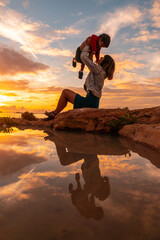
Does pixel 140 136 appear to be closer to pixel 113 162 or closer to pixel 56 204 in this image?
pixel 113 162

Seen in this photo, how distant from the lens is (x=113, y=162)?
1.76 m

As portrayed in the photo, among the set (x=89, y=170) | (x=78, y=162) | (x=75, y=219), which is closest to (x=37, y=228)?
(x=75, y=219)

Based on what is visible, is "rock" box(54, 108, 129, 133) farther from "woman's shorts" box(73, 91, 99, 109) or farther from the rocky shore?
"woman's shorts" box(73, 91, 99, 109)

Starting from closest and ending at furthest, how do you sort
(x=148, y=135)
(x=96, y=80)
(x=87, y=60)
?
1. (x=148, y=135)
2. (x=87, y=60)
3. (x=96, y=80)

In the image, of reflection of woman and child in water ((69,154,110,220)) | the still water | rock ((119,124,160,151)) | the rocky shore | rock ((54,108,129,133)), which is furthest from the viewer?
rock ((54,108,129,133))

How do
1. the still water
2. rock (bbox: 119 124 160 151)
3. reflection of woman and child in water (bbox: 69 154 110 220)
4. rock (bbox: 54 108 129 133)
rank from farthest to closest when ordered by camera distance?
1. rock (bbox: 54 108 129 133)
2. rock (bbox: 119 124 160 151)
3. reflection of woman and child in water (bbox: 69 154 110 220)
4. the still water

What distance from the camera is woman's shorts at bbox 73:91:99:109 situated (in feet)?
16.5

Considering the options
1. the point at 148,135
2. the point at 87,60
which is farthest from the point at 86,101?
the point at 148,135

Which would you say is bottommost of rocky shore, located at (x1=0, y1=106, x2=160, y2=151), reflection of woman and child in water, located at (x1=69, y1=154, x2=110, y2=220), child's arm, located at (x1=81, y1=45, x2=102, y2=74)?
reflection of woman and child in water, located at (x1=69, y1=154, x2=110, y2=220)

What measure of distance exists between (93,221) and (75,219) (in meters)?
0.08

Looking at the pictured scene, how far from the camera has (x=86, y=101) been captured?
16.9 feet

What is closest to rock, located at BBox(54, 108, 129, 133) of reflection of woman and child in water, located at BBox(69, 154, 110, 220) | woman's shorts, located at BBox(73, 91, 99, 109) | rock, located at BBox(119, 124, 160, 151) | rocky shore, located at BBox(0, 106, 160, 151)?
rocky shore, located at BBox(0, 106, 160, 151)

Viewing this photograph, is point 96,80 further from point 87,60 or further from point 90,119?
point 90,119

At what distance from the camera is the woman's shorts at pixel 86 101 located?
5.03 meters
